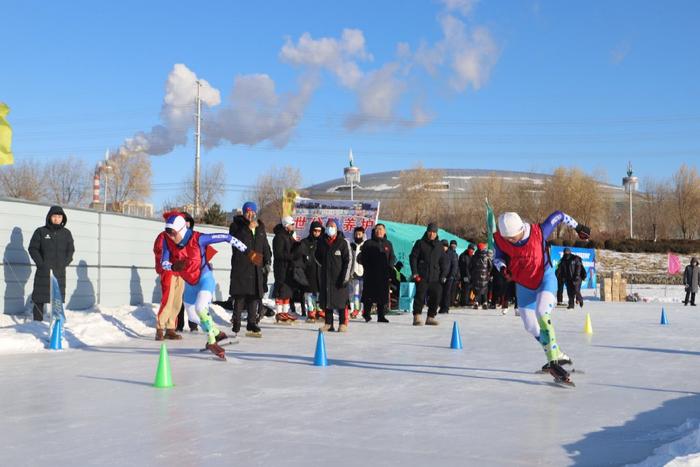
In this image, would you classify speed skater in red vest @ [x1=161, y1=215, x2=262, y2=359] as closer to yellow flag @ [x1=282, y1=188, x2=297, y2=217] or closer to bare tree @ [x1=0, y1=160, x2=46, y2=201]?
yellow flag @ [x1=282, y1=188, x2=297, y2=217]

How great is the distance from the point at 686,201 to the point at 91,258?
67076 mm

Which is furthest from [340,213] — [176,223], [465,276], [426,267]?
[176,223]

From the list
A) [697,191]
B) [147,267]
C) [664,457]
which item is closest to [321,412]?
[664,457]

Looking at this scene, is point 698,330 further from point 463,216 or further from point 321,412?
point 463,216

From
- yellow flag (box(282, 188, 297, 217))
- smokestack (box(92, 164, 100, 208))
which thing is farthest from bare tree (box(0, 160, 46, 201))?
yellow flag (box(282, 188, 297, 217))

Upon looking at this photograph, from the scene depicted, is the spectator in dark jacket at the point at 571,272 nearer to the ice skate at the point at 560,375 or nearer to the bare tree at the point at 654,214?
the ice skate at the point at 560,375

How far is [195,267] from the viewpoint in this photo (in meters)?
8.79

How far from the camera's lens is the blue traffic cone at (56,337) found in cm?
979

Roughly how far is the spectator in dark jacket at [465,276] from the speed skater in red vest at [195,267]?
41.7 ft

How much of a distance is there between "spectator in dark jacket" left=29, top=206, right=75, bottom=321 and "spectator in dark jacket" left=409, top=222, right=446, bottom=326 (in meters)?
6.18

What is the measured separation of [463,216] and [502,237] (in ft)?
216

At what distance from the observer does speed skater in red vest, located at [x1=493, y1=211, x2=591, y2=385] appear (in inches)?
293

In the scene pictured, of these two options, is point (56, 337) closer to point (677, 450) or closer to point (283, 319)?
point (283, 319)

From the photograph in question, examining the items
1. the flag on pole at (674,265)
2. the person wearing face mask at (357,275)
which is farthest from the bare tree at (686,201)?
the person wearing face mask at (357,275)
